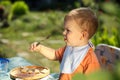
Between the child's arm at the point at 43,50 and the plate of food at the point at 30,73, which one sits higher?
the child's arm at the point at 43,50

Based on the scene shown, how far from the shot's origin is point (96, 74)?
32cm

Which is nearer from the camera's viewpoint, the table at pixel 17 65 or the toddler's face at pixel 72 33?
the toddler's face at pixel 72 33

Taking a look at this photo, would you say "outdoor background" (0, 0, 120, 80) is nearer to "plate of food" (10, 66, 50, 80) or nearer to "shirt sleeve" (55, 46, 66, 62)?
"plate of food" (10, 66, 50, 80)

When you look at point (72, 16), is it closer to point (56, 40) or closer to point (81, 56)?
point (81, 56)

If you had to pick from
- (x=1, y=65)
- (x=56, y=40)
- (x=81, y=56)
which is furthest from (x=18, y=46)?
(x=81, y=56)

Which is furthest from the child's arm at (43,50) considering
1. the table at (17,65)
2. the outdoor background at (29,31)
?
the outdoor background at (29,31)

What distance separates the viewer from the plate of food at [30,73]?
73.0 inches

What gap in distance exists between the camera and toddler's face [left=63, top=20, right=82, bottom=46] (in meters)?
1.58

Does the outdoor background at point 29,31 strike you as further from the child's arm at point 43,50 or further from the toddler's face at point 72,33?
the toddler's face at point 72,33

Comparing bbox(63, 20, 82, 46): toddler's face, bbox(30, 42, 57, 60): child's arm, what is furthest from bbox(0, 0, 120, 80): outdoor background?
bbox(63, 20, 82, 46): toddler's face

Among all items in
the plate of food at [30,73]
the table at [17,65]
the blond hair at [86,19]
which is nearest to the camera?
the blond hair at [86,19]

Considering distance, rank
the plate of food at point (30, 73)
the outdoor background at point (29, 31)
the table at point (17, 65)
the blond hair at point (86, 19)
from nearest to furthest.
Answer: the blond hair at point (86, 19), the plate of food at point (30, 73), the table at point (17, 65), the outdoor background at point (29, 31)

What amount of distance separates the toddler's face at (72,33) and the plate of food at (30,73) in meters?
0.37

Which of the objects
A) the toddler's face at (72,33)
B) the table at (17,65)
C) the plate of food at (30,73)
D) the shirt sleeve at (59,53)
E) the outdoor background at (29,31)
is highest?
the toddler's face at (72,33)
